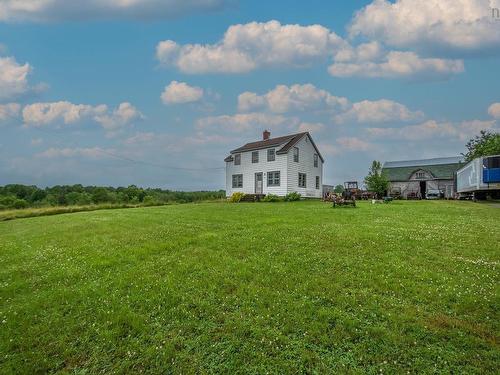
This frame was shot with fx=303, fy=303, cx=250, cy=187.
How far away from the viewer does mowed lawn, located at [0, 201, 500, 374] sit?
4.92 metres

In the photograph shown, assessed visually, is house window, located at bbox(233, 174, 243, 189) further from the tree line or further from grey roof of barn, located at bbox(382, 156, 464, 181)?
grey roof of barn, located at bbox(382, 156, 464, 181)

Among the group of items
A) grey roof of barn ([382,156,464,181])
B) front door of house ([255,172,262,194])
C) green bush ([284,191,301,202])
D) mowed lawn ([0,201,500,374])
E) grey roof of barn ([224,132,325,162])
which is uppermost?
grey roof of barn ([224,132,325,162])

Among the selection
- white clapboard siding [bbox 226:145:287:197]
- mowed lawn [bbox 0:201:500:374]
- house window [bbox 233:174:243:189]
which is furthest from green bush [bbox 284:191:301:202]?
mowed lawn [bbox 0:201:500:374]

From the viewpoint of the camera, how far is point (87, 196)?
50031 mm

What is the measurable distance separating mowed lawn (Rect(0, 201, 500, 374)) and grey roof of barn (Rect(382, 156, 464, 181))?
44666mm

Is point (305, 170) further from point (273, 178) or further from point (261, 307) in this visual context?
point (261, 307)

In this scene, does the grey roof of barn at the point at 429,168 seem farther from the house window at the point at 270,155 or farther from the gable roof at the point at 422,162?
the house window at the point at 270,155

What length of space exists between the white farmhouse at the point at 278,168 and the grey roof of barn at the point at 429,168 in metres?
18.0

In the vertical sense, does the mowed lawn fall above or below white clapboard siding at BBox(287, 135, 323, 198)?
below

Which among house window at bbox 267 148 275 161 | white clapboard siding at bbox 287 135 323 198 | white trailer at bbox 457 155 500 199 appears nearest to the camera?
white trailer at bbox 457 155 500 199

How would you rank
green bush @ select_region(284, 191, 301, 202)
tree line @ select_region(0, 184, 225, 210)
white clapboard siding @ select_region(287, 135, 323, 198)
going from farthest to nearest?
tree line @ select_region(0, 184, 225, 210), white clapboard siding @ select_region(287, 135, 323, 198), green bush @ select_region(284, 191, 301, 202)

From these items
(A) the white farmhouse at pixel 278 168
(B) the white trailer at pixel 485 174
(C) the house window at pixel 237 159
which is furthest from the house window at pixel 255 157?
(B) the white trailer at pixel 485 174

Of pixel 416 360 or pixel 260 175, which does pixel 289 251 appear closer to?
pixel 416 360

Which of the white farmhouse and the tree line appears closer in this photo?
the white farmhouse
